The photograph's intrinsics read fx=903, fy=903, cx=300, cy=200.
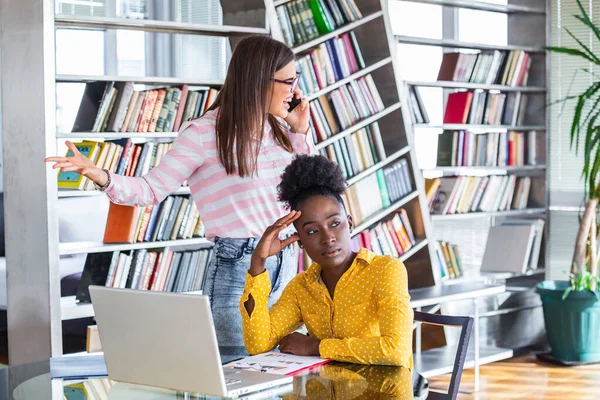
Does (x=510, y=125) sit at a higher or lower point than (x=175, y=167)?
higher

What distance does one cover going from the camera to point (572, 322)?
509 centimetres

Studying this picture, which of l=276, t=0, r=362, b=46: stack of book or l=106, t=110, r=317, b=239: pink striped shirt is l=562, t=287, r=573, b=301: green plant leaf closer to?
l=276, t=0, r=362, b=46: stack of book

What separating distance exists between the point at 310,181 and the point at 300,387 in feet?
1.91

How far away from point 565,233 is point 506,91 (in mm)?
972

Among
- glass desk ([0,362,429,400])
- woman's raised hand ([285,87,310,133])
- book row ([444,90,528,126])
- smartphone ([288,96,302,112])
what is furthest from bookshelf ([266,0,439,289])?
glass desk ([0,362,429,400])

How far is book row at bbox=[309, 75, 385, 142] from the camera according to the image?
14.6 feet

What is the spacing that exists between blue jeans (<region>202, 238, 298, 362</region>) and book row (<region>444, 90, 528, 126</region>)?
306 cm

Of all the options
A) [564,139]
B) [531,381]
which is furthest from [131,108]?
[564,139]

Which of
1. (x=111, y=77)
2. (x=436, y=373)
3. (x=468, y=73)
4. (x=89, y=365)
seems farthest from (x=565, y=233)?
(x=89, y=365)

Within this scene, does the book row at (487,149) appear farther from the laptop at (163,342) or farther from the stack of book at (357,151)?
the laptop at (163,342)

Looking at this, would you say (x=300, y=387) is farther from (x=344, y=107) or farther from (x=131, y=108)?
(x=344, y=107)

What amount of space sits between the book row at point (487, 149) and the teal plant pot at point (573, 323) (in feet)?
2.76

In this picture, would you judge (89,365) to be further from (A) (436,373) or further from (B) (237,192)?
(A) (436,373)

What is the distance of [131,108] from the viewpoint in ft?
12.7
